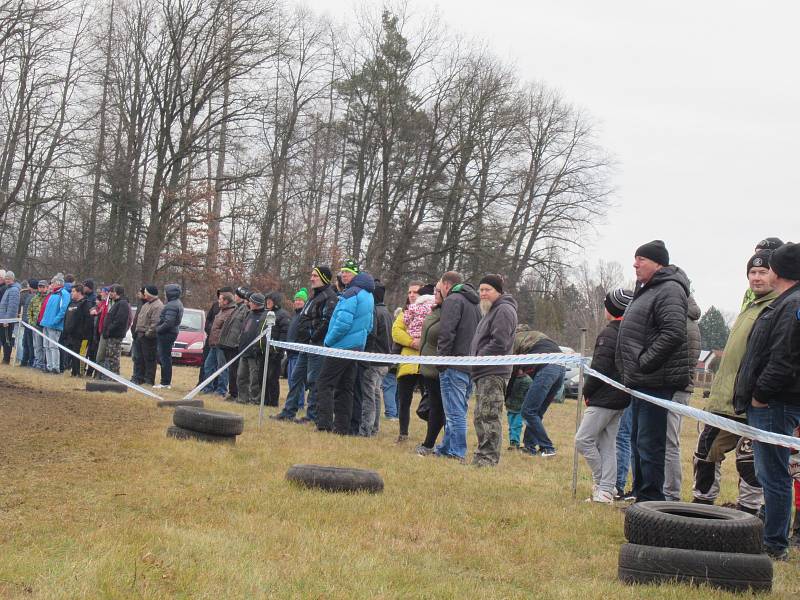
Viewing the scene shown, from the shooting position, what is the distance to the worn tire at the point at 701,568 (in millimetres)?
5027

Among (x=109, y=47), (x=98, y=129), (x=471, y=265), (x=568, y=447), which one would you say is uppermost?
(x=109, y=47)

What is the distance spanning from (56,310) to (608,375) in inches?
584

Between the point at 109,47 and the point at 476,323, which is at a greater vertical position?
the point at 109,47

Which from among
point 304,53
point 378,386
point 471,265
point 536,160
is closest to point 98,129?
point 304,53

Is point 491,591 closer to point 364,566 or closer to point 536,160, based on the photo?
point 364,566

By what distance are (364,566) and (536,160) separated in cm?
4412

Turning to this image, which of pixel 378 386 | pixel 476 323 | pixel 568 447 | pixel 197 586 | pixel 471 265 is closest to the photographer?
pixel 197 586

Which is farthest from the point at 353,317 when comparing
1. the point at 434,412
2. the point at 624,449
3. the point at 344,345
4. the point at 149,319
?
the point at 149,319

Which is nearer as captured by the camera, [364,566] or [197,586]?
[197,586]

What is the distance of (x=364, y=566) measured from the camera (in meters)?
5.06

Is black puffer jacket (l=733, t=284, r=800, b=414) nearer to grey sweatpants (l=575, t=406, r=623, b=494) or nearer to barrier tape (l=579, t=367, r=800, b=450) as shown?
barrier tape (l=579, t=367, r=800, b=450)

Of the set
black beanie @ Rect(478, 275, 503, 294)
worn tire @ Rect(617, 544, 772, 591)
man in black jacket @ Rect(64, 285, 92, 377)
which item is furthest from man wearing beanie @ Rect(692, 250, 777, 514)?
man in black jacket @ Rect(64, 285, 92, 377)

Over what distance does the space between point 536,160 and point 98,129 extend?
2228 cm

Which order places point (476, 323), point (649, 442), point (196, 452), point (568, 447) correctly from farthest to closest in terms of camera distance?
point (568, 447), point (476, 323), point (196, 452), point (649, 442)
